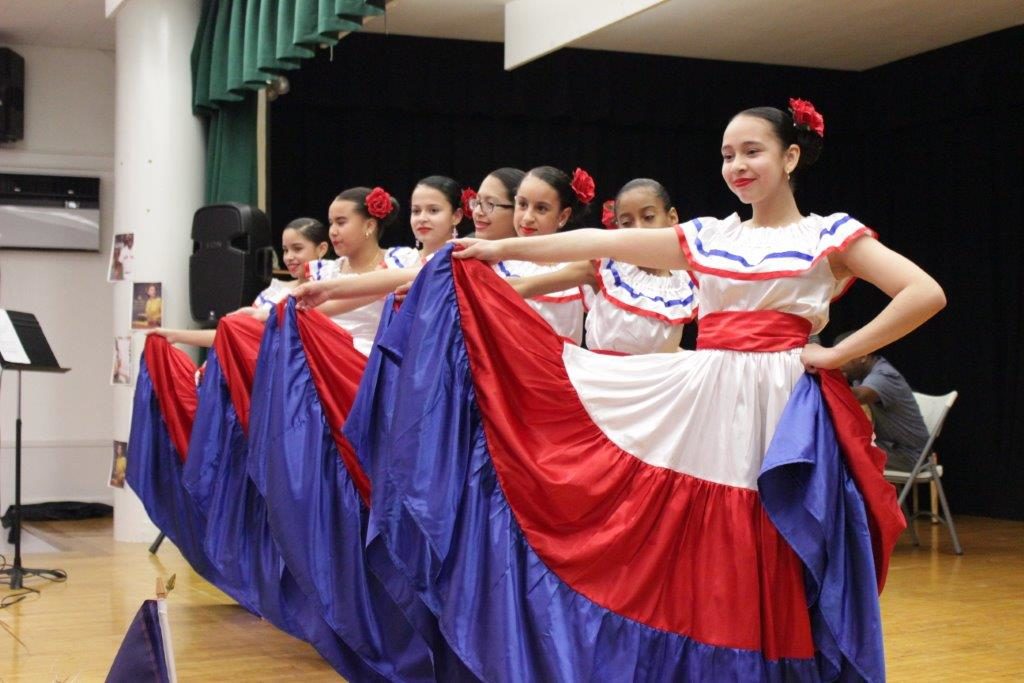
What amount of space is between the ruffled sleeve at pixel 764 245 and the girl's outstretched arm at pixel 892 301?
0.04 m

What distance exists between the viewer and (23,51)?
7.78 metres

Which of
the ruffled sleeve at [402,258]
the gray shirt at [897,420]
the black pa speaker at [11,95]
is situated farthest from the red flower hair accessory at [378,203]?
the black pa speaker at [11,95]

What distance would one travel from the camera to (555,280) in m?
3.12

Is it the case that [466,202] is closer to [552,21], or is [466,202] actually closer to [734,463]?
[734,463]

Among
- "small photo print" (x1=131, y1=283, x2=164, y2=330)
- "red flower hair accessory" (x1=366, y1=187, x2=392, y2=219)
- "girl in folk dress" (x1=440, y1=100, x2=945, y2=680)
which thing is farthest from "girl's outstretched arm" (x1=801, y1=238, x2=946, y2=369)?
"small photo print" (x1=131, y1=283, x2=164, y2=330)

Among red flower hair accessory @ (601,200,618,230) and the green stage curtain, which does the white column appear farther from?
red flower hair accessory @ (601,200,618,230)

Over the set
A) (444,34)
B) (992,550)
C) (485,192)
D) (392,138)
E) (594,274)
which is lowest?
(992,550)

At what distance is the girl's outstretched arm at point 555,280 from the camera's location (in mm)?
3053

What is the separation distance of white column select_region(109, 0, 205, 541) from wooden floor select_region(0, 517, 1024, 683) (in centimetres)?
129

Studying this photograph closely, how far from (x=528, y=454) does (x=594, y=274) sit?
94 cm

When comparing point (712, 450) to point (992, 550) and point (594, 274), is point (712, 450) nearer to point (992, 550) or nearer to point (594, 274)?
point (594, 274)

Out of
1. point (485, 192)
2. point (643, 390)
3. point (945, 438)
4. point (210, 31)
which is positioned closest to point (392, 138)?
point (210, 31)

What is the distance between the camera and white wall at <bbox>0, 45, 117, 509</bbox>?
307 inches

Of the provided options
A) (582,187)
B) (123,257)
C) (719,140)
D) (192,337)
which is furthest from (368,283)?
(719,140)
